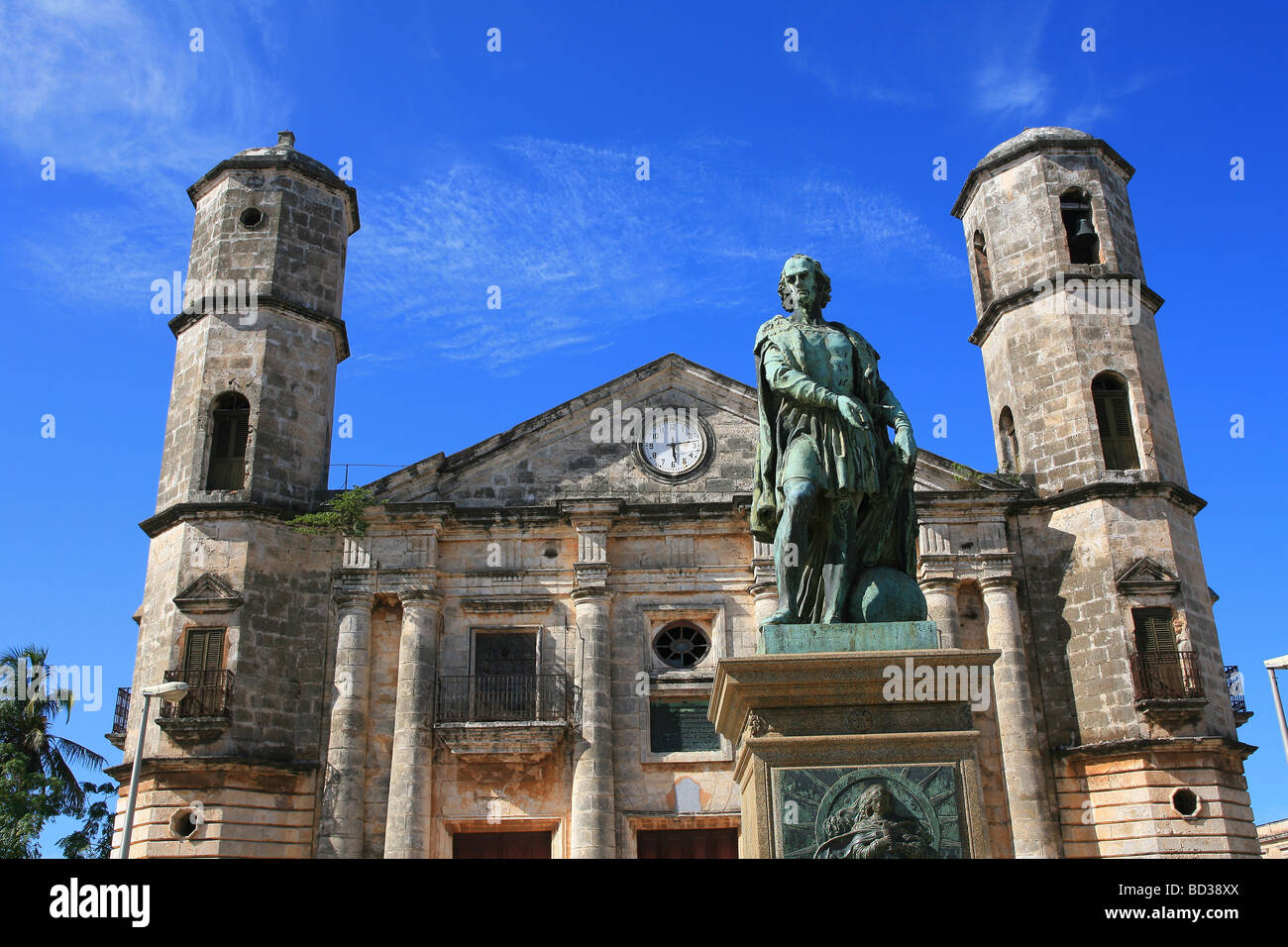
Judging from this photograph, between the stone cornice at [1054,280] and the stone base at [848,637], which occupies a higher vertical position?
the stone cornice at [1054,280]

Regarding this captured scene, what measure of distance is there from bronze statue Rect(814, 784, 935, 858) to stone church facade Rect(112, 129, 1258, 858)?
13248 millimetres

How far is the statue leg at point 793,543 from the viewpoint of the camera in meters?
6.59

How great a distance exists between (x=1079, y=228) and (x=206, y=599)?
1681cm

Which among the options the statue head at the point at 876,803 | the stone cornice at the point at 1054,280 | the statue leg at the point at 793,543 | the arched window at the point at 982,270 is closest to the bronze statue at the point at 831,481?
the statue leg at the point at 793,543

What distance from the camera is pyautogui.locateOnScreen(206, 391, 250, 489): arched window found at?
20547mm

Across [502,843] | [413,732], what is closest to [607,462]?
[413,732]

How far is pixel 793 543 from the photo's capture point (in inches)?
260

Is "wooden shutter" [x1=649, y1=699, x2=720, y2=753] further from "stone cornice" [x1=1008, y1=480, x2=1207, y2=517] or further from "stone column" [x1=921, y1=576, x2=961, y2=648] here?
"stone cornice" [x1=1008, y1=480, x2=1207, y2=517]

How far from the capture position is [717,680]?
642 cm

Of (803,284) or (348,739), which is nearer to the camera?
(803,284)

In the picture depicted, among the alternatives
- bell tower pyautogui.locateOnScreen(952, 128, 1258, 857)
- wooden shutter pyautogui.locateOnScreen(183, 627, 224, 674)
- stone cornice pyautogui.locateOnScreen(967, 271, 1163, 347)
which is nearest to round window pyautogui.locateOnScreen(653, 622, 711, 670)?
bell tower pyautogui.locateOnScreen(952, 128, 1258, 857)

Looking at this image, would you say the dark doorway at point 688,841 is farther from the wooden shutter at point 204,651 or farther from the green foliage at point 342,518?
the wooden shutter at point 204,651

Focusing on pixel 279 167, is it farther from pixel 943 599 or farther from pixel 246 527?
pixel 943 599

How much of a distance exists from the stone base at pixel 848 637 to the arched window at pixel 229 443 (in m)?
16.0
